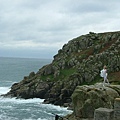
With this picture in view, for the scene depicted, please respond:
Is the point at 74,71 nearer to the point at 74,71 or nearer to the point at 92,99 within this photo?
the point at 74,71

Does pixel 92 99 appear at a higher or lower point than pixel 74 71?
lower

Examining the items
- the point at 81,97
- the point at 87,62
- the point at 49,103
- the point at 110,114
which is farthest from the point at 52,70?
the point at 110,114

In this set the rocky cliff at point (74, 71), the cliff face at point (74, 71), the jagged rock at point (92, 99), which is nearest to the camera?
the jagged rock at point (92, 99)

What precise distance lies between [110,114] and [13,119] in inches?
1467

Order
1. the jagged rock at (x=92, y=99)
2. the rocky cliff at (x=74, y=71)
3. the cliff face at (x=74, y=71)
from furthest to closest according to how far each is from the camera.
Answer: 1. the cliff face at (x=74, y=71)
2. the rocky cliff at (x=74, y=71)
3. the jagged rock at (x=92, y=99)

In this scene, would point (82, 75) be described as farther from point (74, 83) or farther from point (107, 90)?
point (107, 90)

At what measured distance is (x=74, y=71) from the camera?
3162 inches

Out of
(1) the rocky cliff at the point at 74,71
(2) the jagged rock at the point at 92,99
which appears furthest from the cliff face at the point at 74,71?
(2) the jagged rock at the point at 92,99

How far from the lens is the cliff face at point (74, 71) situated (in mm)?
72688

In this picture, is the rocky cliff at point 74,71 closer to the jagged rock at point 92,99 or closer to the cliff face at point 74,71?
the cliff face at point 74,71

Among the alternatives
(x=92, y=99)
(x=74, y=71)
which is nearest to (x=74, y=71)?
(x=74, y=71)

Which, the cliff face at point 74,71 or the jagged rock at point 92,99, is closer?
the jagged rock at point 92,99

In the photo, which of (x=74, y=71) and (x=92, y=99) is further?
(x=74, y=71)

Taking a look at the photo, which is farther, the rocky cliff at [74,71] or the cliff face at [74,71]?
the cliff face at [74,71]
